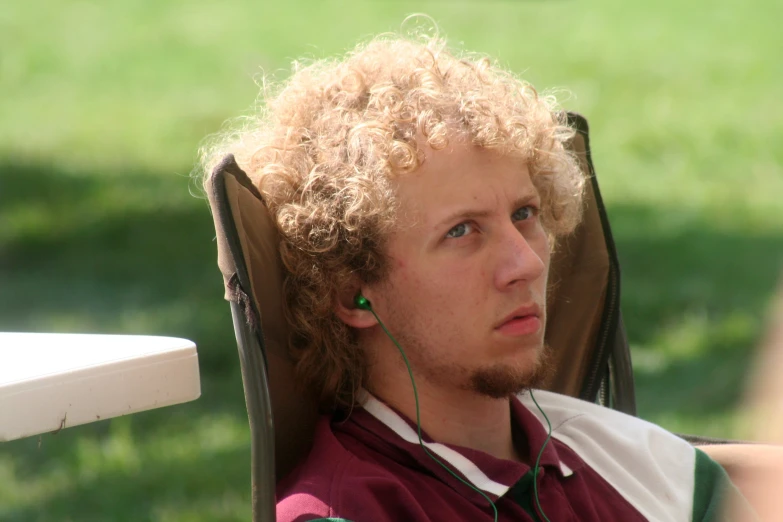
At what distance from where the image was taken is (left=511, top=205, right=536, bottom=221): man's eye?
2297mm

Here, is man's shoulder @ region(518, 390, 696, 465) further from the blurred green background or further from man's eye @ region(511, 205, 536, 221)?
the blurred green background

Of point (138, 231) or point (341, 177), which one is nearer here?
point (341, 177)

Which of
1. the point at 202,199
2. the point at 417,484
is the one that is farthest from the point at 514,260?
the point at 202,199

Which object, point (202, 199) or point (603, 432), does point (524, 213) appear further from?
point (202, 199)

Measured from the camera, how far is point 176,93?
368 inches

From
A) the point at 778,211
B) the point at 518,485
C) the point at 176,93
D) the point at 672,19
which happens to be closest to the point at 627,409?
the point at 518,485

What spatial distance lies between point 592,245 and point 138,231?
4801mm

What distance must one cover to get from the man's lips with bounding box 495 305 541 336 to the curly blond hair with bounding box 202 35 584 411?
26 centimetres

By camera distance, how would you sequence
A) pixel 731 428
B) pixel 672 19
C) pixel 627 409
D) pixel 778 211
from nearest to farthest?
pixel 627 409 < pixel 731 428 < pixel 778 211 < pixel 672 19

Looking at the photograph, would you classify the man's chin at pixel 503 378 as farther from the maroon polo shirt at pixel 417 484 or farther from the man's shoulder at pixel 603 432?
the man's shoulder at pixel 603 432

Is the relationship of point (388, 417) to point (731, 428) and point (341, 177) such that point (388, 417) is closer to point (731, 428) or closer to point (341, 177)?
point (341, 177)

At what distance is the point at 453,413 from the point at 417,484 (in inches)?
9.3

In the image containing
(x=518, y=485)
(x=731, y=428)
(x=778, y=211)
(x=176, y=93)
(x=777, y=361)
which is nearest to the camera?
(x=518, y=485)

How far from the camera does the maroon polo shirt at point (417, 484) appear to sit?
77.3 inches
